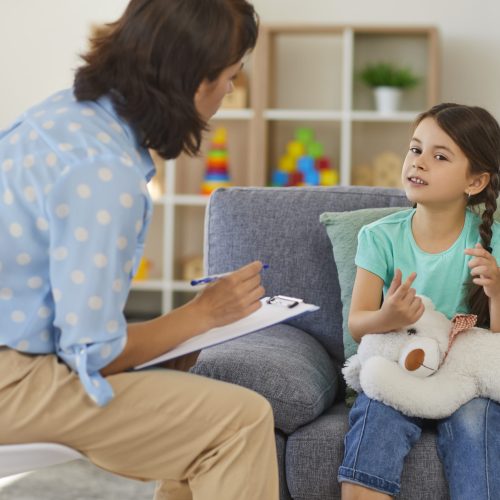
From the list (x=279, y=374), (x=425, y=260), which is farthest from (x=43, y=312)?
(x=425, y=260)

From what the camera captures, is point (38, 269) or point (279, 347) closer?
point (38, 269)

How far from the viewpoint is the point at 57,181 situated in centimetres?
113

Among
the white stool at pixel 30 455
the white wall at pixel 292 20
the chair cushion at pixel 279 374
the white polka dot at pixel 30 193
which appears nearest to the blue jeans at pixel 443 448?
the chair cushion at pixel 279 374

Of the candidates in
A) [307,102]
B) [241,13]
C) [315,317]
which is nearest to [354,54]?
[307,102]

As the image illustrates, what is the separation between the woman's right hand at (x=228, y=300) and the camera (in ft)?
4.23

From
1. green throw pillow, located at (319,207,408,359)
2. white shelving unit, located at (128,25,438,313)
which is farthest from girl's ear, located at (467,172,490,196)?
white shelving unit, located at (128,25,438,313)

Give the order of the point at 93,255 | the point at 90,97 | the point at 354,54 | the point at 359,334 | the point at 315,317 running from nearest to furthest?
the point at 93,255, the point at 90,97, the point at 359,334, the point at 315,317, the point at 354,54

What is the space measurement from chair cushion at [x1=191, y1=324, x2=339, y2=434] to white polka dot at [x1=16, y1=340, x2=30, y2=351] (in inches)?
22.0

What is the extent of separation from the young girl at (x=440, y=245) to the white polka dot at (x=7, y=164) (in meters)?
0.72

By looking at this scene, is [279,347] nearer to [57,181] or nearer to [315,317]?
[315,317]

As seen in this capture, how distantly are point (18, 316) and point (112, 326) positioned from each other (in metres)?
0.14

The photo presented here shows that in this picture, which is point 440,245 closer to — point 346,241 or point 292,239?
point 346,241

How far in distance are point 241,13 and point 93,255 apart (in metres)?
0.42

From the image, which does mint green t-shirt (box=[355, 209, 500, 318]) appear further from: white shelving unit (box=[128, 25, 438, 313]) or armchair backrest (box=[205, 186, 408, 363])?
white shelving unit (box=[128, 25, 438, 313])
